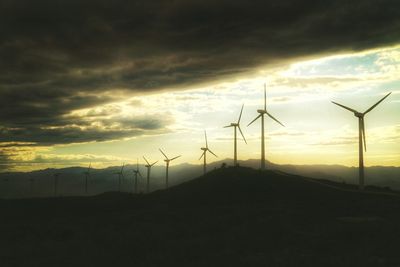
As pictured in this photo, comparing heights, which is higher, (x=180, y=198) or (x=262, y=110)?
(x=262, y=110)

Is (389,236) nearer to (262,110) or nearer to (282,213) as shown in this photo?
(282,213)

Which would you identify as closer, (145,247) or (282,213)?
(145,247)

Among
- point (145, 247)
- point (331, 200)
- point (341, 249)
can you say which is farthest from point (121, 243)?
point (331, 200)

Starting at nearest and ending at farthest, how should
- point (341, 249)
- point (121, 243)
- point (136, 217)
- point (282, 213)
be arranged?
point (341, 249) → point (121, 243) → point (282, 213) → point (136, 217)

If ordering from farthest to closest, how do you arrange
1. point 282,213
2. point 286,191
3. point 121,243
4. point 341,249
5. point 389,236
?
point 286,191
point 282,213
point 121,243
point 389,236
point 341,249

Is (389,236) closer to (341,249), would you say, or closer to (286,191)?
(341,249)

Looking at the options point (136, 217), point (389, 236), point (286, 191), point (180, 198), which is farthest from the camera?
point (180, 198)

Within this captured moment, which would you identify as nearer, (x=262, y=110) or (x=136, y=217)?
(x=136, y=217)

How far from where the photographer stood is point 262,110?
Result: 168 m

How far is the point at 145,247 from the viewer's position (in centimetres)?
6291

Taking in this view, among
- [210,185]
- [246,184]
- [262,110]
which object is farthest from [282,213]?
[262,110]

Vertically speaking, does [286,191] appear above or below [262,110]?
below

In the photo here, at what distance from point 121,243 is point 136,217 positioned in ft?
142

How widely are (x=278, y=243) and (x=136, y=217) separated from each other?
56641 millimetres
